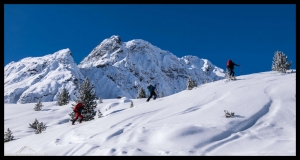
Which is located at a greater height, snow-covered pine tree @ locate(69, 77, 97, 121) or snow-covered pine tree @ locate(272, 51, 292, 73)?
snow-covered pine tree @ locate(272, 51, 292, 73)

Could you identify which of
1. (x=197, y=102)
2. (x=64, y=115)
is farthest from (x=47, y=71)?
(x=197, y=102)

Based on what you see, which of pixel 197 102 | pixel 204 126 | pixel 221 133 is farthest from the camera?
pixel 197 102

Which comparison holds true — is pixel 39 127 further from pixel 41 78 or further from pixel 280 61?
pixel 41 78

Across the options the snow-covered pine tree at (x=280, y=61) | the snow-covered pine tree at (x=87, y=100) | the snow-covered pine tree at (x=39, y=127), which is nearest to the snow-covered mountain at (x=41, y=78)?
the snow-covered pine tree at (x=87, y=100)

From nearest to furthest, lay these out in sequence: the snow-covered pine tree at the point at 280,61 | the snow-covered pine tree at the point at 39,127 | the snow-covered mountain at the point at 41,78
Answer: the snow-covered pine tree at the point at 39,127, the snow-covered pine tree at the point at 280,61, the snow-covered mountain at the point at 41,78

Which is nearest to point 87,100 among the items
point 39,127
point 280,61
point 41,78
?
point 39,127

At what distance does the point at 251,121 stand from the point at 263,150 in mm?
1946

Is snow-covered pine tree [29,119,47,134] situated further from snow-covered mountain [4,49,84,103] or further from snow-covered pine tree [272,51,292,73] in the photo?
snow-covered mountain [4,49,84,103]

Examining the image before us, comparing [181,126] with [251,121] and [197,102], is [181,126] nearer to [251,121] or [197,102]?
[251,121]

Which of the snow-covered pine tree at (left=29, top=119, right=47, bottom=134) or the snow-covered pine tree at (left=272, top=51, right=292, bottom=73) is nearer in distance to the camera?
the snow-covered pine tree at (left=29, top=119, right=47, bottom=134)

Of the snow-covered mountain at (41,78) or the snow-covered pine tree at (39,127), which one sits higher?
the snow-covered mountain at (41,78)

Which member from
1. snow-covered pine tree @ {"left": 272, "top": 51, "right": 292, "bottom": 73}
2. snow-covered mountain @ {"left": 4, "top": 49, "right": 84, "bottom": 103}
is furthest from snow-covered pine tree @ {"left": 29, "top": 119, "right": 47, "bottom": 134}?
snow-covered mountain @ {"left": 4, "top": 49, "right": 84, "bottom": 103}

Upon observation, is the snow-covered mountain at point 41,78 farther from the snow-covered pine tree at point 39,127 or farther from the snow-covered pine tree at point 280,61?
the snow-covered pine tree at point 280,61
